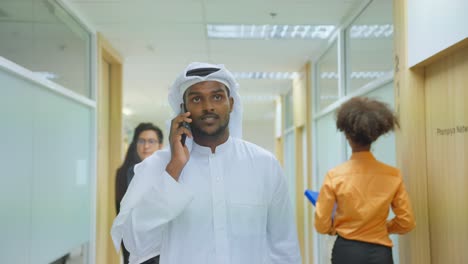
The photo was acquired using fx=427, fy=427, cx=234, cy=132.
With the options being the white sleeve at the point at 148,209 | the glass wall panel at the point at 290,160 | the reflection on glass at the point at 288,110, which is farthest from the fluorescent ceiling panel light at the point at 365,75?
the reflection on glass at the point at 288,110

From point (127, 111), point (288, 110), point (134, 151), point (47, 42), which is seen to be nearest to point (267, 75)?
point (288, 110)

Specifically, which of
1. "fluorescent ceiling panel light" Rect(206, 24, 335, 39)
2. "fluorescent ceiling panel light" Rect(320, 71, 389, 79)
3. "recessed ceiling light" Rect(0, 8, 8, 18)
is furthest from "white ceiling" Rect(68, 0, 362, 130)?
"recessed ceiling light" Rect(0, 8, 8, 18)

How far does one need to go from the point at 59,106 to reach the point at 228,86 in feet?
7.15

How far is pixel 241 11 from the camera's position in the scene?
13.1 feet

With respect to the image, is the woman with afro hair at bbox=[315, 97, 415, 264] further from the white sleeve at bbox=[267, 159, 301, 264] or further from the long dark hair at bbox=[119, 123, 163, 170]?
the long dark hair at bbox=[119, 123, 163, 170]

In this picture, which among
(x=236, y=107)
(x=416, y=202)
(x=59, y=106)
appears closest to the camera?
(x=236, y=107)

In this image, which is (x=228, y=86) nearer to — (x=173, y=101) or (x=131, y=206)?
(x=173, y=101)

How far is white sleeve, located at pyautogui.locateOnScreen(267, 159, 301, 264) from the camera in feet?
5.46

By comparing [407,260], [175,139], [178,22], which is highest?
[178,22]

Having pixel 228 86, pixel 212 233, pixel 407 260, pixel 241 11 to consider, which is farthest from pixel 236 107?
pixel 241 11

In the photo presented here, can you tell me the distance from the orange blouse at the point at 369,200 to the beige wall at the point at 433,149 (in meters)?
0.25

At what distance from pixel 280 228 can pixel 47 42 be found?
95.3 inches

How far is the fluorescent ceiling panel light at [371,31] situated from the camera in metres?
3.06

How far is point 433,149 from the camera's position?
2.43 metres
